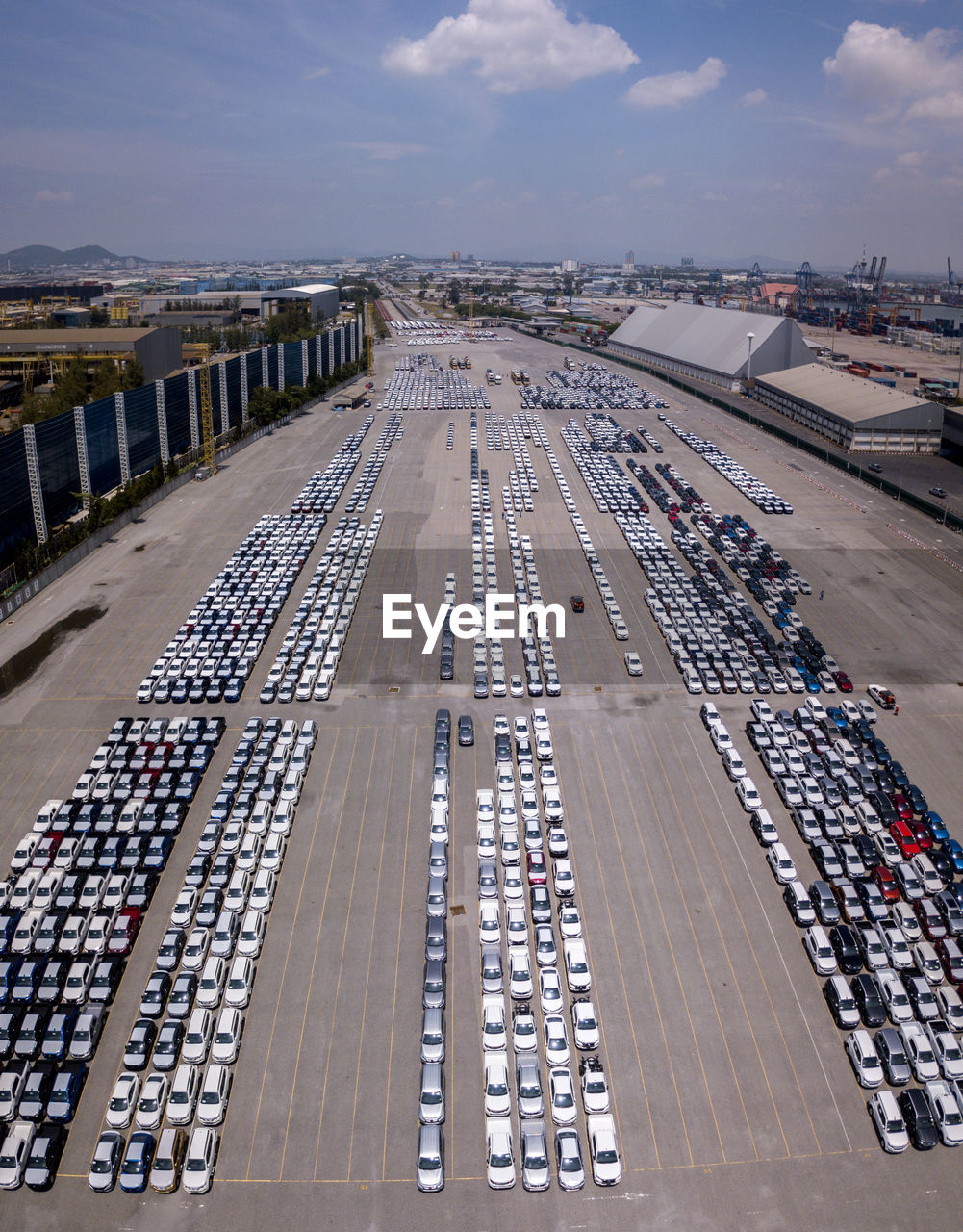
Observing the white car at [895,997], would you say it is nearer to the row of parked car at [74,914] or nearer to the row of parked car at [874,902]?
the row of parked car at [874,902]

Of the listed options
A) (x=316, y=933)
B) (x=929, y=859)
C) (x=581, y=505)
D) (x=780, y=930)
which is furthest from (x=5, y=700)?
(x=581, y=505)

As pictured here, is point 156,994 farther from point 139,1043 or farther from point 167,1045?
point 167,1045

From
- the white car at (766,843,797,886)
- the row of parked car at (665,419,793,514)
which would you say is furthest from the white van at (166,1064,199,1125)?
the row of parked car at (665,419,793,514)

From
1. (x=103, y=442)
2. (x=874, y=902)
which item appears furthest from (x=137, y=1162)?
(x=103, y=442)

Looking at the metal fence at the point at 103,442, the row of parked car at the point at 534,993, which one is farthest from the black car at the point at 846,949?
the metal fence at the point at 103,442

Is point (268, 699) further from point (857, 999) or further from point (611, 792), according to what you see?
point (857, 999)

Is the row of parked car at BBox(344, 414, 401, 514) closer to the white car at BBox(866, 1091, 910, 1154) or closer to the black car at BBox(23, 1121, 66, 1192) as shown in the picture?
the black car at BBox(23, 1121, 66, 1192)
